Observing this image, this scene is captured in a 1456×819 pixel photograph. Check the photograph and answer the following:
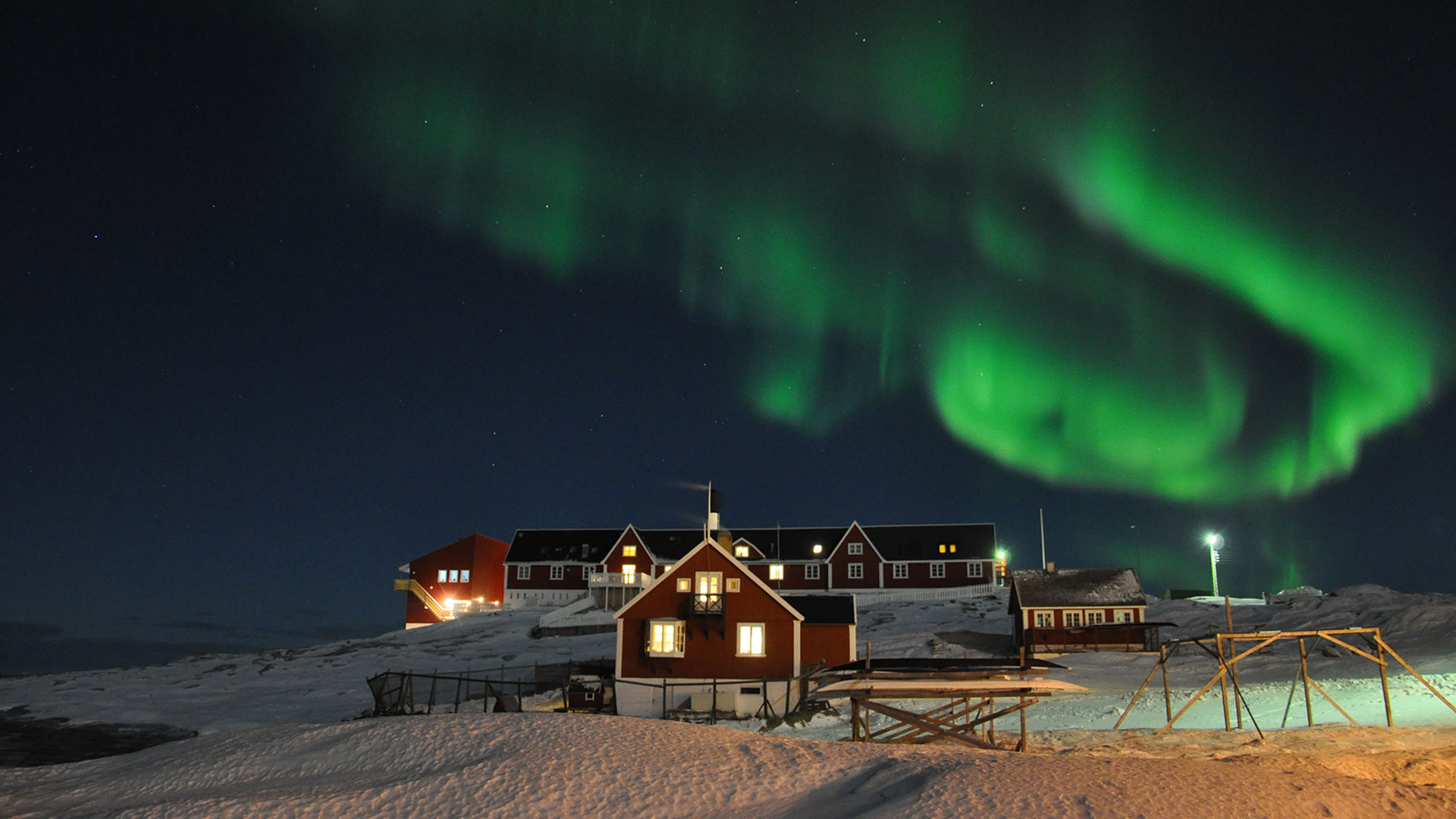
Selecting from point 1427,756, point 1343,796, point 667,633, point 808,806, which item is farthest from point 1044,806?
point 667,633

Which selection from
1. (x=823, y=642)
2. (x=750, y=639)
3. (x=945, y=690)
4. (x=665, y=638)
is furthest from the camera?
(x=823, y=642)

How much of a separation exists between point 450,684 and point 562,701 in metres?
9.71

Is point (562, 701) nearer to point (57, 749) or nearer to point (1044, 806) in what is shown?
point (57, 749)

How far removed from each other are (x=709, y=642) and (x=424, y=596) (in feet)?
175

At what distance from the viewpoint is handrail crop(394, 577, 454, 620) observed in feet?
287

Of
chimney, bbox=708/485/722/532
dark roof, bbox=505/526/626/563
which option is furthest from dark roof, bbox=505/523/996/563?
chimney, bbox=708/485/722/532

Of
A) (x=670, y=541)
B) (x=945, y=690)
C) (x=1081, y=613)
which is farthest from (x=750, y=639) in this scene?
(x=670, y=541)

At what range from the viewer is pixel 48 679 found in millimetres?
61969

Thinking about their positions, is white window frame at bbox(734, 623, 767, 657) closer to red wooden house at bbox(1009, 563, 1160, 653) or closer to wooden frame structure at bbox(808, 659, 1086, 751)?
wooden frame structure at bbox(808, 659, 1086, 751)

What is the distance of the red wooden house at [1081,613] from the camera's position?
57.3 meters

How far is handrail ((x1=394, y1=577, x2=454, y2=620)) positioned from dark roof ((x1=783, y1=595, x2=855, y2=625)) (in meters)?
49.7

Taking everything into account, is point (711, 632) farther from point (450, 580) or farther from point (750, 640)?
point (450, 580)

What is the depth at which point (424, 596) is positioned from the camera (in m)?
88.0

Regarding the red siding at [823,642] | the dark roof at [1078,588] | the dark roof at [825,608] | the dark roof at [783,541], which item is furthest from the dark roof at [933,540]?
the red siding at [823,642]
